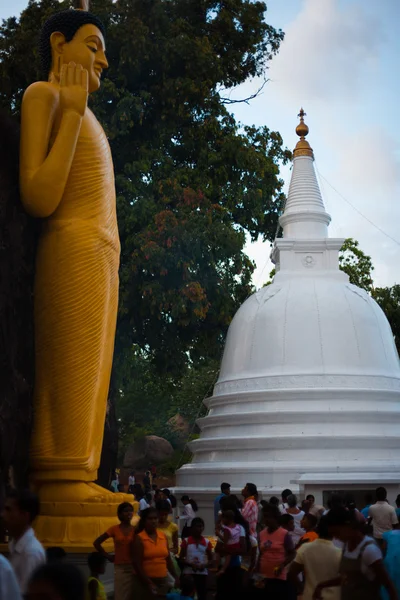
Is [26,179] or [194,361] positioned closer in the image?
[26,179]

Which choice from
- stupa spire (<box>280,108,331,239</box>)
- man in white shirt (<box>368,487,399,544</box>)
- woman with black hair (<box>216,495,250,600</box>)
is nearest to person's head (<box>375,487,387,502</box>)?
man in white shirt (<box>368,487,399,544</box>)

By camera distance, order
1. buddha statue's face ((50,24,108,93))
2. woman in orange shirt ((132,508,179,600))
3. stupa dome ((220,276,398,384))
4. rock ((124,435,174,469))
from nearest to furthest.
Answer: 1. woman in orange shirt ((132,508,179,600))
2. buddha statue's face ((50,24,108,93))
3. stupa dome ((220,276,398,384))
4. rock ((124,435,174,469))

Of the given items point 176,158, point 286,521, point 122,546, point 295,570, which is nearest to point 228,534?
point 286,521

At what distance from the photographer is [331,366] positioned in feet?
60.0

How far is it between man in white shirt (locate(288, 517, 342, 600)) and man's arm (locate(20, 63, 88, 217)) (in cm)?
443

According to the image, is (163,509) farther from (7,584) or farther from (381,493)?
(7,584)

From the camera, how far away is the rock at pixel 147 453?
39.5 m

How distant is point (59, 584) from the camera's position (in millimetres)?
2775

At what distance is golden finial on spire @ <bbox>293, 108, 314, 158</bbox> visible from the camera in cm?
2180

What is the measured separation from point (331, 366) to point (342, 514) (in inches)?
520

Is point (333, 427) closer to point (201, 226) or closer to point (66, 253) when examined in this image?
point (201, 226)

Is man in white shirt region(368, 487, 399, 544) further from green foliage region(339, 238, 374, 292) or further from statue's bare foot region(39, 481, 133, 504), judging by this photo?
green foliage region(339, 238, 374, 292)

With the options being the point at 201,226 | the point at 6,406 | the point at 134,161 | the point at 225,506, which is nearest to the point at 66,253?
the point at 6,406

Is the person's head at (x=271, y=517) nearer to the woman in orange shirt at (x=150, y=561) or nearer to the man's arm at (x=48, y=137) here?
the woman in orange shirt at (x=150, y=561)
